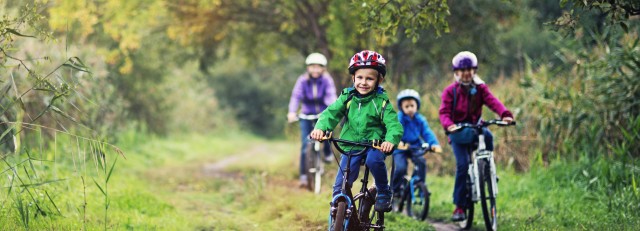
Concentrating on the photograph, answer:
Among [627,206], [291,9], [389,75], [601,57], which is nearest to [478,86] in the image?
[627,206]

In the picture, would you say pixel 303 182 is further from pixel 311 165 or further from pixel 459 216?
pixel 459 216

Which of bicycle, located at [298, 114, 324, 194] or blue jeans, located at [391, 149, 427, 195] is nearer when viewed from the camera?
blue jeans, located at [391, 149, 427, 195]

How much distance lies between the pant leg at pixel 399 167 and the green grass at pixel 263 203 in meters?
0.41

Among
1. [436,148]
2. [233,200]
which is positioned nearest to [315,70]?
[233,200]

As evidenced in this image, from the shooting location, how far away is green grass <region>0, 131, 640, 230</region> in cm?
707

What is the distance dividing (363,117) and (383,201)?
703 mm

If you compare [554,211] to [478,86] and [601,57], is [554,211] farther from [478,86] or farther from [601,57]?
[601,57]

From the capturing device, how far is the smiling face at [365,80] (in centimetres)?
566

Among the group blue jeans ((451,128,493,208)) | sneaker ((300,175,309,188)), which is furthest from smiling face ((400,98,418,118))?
sneaker ((300,175,309,188))

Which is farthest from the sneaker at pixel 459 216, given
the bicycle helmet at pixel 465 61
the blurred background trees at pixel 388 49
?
the blurred background trees at pixel 388 49

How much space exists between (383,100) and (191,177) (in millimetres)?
8746

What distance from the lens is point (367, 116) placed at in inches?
223

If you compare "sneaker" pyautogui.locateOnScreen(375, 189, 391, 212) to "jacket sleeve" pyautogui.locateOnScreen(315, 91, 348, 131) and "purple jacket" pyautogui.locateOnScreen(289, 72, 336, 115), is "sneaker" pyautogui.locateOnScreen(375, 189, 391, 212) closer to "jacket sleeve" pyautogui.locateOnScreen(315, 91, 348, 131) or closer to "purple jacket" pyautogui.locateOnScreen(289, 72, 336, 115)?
"jacket sleeve" pyautogui.locateOnScreen(315, 91, 348, 131)

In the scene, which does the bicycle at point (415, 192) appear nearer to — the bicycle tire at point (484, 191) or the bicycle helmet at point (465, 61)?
the bicycle tire at point (484, 191)
